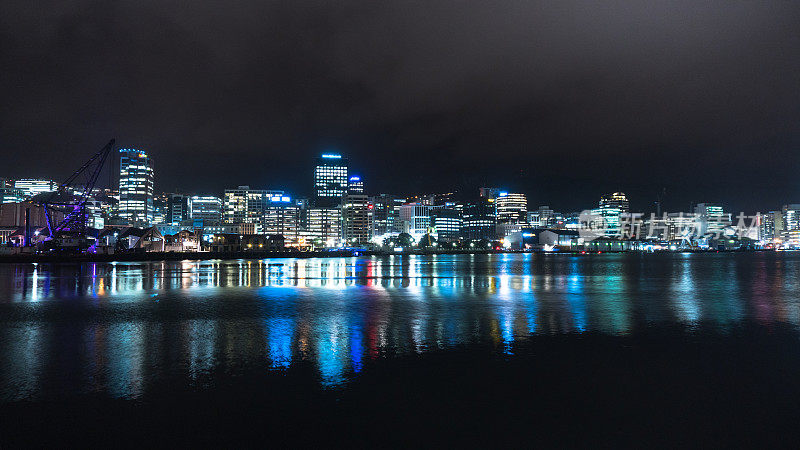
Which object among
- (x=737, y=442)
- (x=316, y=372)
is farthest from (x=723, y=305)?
(x=316, y=372)

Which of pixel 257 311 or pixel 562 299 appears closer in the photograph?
pixel 257 311

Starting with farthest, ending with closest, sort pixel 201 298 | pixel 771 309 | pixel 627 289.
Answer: pixel 627 289, pixel 201 298, pixel 771 309

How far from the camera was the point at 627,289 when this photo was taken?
34031mm

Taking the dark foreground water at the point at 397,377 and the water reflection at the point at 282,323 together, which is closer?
the dark foreground water at the point at 397,377

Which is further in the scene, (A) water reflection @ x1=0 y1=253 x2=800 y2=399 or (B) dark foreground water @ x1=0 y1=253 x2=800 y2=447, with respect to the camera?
(A) water reflection @ x1=0 y1=253 x2=800 y2=399

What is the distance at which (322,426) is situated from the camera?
8344 mm

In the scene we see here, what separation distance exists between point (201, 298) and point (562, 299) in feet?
65.3

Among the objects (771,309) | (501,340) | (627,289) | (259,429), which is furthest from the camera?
(627,289)

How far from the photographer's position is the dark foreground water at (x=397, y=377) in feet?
26.9

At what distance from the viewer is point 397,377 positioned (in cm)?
1114

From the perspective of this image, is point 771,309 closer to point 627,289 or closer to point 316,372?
point 627,289

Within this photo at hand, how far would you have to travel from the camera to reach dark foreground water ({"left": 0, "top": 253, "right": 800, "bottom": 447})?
8211 mm

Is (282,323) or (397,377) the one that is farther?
(282,323)

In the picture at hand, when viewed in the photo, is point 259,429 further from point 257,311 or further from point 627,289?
point 627,289
